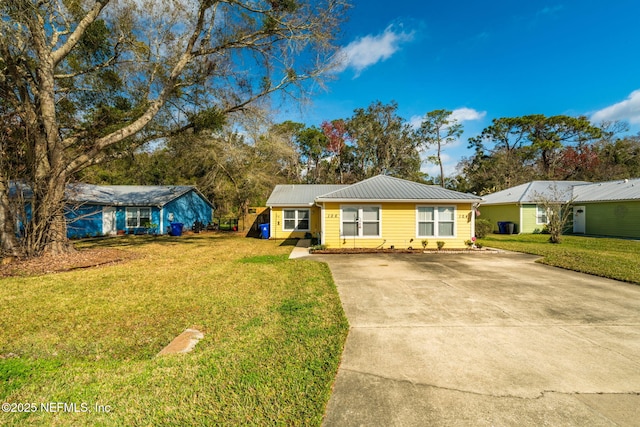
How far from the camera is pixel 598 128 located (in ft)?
105

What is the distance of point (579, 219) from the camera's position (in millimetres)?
19219

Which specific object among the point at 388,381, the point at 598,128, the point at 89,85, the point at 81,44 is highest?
the point at 598,128

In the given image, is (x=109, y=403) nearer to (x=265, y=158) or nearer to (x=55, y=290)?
(x=55, y=290)

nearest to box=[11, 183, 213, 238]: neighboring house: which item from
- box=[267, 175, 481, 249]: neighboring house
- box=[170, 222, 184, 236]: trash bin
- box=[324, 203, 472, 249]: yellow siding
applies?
box=[170, 222, 184, 236]: trash bin

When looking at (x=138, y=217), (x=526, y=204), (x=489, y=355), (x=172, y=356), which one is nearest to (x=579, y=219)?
(x=526, y=204)

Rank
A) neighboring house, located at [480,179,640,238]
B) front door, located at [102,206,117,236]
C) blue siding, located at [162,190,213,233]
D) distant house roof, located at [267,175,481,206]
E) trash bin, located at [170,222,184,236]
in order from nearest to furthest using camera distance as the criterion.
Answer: distant house roof, located at [267,175,481,206] → neighboring house, located at [480,179,640,238] → front door, located at [102,206,117,236] → trash bin, located at [170,222,184,236] → blue siding, located at [162,190,213,233]

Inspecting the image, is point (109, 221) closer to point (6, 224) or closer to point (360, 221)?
point (6, 224)

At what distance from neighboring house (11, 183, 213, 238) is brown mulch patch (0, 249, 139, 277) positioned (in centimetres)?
925

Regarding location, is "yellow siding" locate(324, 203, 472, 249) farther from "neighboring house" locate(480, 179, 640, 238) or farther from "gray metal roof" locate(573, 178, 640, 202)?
"gray metal roof" locate(573, 178, 640, 202)

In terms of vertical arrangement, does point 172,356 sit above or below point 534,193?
below

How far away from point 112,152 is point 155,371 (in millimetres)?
11810

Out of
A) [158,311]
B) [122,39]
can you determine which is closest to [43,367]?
[158,311]

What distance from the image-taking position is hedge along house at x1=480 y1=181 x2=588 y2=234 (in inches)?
789

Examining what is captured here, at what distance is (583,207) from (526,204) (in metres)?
3.32
